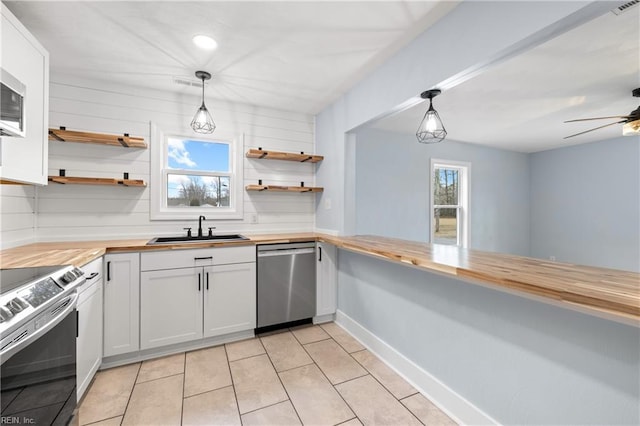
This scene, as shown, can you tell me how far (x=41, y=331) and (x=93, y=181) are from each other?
5.83ft

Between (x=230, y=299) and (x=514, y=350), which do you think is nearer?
(x=514, y=350)

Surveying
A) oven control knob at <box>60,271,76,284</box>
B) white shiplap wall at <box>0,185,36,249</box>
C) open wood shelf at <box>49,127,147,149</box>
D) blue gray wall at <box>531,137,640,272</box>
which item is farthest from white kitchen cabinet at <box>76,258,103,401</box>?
blue gray wall at <box>531,137,640,272</box>

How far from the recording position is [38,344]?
44.1 inches

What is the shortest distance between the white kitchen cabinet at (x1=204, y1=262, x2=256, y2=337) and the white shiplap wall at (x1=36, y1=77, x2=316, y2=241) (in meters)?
0.72

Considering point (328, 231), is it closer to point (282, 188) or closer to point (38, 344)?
point (282, 188)

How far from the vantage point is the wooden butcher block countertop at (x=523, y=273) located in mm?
919

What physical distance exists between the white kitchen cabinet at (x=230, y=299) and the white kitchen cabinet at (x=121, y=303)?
1.78ft

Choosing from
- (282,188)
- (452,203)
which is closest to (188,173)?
(282,188)

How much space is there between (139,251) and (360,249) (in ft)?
6.01

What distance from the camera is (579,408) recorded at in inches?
46.4

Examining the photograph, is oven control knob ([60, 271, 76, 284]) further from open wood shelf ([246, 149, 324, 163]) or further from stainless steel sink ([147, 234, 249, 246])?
open wood shelf ([246, 149, 324, 163])

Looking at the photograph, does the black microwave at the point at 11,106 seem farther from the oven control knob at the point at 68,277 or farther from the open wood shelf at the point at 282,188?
the open wood shelf at the point at 282,188

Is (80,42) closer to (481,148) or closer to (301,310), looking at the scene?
(301,310)

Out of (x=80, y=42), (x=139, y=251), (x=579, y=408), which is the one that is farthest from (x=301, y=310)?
(x=80, y=42)
